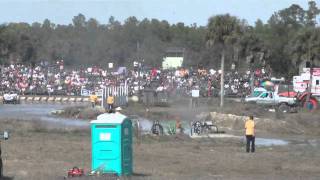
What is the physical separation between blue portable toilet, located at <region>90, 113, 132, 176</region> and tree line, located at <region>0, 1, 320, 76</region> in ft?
247

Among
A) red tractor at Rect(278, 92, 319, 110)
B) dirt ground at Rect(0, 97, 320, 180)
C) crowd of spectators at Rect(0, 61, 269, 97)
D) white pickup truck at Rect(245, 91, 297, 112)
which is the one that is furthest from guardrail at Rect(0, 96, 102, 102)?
dirt ground at Rect(0, 97, 320, 180)

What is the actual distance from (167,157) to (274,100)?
4440 cm

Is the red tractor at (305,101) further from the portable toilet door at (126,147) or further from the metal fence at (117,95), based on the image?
the portable toilet door at (126,147)

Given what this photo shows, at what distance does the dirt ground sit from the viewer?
59.9 feet

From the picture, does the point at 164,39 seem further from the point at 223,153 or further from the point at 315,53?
the point at 223,153

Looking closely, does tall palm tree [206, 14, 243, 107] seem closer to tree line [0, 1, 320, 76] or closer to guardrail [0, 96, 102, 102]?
tree line [0, 1, 320, 76]

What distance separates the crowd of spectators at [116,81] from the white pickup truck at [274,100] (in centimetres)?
1858

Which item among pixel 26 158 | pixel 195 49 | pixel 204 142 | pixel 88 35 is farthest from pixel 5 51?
pixel 26 158

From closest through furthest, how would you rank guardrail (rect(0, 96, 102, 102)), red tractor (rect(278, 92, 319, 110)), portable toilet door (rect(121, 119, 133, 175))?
portable toilet door (rect(121, 119, 133, 175)), red tractor (rect(278, 92, 319, 110)), guardrail (rect(0, 96, 102, 102))

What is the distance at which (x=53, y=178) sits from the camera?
53.6 feet

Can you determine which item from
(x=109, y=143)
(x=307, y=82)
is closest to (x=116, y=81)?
(x=307, y=82)

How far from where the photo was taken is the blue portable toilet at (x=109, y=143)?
52.8 ft

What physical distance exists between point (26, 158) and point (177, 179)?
665 centimetres

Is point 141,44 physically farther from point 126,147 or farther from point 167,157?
point 126,147
